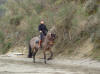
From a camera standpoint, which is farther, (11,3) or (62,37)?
(11,3)

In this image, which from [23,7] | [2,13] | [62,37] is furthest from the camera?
[2,13]

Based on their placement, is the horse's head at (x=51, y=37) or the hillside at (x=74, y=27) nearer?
the horse's head at (x=51, y=37)

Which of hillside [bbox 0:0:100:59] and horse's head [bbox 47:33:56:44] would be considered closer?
horse's head [bbox 47:33:56:44]

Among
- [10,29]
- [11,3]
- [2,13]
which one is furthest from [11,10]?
[2,13]

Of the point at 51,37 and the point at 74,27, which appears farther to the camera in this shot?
the point at 74,27

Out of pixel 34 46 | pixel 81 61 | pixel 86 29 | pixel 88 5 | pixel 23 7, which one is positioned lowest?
pixel 81 61

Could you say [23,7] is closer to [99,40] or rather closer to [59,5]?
[59,5]

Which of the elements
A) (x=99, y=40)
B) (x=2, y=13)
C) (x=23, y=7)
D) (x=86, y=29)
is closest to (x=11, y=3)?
(x=23, y=7)

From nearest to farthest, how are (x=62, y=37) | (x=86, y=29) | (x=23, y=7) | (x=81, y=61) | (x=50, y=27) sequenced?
1. (x=81, y=61)
2. (x=86, y=29)
3. (x=62, y=37)
4. (x=50, y=27)
5. (x=23, y=7)

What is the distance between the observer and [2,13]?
3309 centimetres

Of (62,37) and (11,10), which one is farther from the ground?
(11,10)

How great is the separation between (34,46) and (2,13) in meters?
18.4

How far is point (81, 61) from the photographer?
1348 cm

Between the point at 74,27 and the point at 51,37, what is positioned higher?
the point at 74,27
